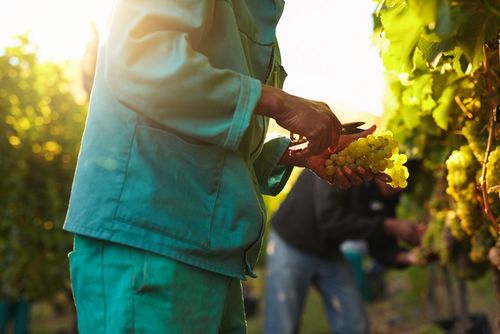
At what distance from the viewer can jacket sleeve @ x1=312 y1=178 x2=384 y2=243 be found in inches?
189

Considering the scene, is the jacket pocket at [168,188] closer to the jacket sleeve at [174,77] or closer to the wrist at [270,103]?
the jacket sleeve at [174,77]

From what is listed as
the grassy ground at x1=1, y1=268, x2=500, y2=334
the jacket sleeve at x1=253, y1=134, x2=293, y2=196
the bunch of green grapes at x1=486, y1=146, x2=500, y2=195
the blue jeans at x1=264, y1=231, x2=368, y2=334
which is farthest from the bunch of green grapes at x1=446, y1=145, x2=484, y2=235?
the grassy ground at x1=1, y1=268, x2=500, y2=334

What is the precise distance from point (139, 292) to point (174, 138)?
367 millimetres

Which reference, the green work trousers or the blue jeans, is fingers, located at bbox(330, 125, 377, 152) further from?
the blue jeans

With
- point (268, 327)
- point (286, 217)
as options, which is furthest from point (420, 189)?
point (268, 327)

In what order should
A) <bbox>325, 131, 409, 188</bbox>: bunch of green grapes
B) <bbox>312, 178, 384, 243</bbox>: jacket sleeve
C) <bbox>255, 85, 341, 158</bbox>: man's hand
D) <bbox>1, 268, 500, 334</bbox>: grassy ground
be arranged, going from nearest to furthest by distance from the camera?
<bbox>255, 85, 341, 158</bbox>: man's hand → <bbox>325, 131, 409, 188</bbox>: bunch of green grapes → <bbox>312, 178, 384, 243</bbox>: jacket sleeve → <bbox>1, 268, 500, 334</bbox>: grassy ground

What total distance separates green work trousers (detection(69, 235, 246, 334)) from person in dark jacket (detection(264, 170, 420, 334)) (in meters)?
3.16

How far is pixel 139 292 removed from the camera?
1629 millimetres

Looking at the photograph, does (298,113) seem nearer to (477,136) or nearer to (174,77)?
(174,77)

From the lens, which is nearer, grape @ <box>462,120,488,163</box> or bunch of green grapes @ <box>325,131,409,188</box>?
bunch of green grapes @ <box>325,131,409,188</box>

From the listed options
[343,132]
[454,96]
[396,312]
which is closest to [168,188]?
[343,132]

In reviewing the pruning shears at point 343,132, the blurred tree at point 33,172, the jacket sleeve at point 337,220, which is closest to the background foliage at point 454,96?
the pruning shears at point 343,132

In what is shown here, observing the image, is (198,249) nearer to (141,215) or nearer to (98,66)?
(141,215)

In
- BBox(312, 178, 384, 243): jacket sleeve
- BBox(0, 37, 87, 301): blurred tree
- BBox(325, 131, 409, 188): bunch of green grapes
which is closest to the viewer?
BBox(325, 131, 409, 188): bunch of green grapes
